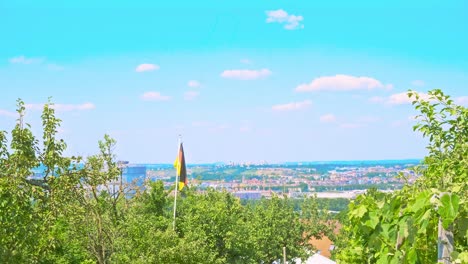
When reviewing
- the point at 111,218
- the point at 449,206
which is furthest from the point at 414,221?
the point at 111,218

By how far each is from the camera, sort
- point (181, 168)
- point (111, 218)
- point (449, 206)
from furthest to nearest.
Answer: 1. point (181, 168)
2. point (111, 218)
3. point (449, 206)

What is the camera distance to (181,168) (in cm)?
2228

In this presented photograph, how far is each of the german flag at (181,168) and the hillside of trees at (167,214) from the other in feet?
3.18

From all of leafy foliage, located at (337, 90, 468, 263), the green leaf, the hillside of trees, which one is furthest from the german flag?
the green leaf

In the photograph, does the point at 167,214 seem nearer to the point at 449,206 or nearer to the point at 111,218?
the point at 111,218

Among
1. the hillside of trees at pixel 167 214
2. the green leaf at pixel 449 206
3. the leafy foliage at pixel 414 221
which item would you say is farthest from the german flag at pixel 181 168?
the green leaf at pixel 449 206

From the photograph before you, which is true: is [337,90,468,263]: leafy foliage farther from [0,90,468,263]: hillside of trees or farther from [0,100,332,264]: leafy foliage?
[0,100,332,264]: leafy foliage

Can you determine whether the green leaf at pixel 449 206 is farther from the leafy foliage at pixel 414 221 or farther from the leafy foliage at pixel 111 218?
the leafy foliage at pixel 111 218

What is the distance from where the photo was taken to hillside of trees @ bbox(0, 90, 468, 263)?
3115mm

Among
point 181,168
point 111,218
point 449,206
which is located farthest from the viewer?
point 181,168

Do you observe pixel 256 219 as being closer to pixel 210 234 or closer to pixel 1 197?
pixel 210 234

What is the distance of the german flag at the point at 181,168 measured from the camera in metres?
22.1

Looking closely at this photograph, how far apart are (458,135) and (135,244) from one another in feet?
43.3

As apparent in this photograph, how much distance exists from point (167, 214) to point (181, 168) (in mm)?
2287
